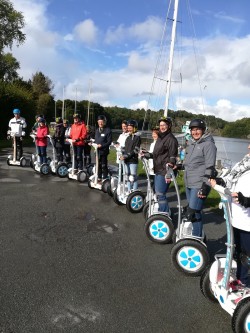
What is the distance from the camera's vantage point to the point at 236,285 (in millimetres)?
3434

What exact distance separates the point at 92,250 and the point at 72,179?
6032mm

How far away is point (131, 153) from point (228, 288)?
15.0 ft

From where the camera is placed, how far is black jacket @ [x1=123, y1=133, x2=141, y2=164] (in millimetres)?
7523

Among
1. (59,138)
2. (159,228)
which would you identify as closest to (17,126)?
(59,138)

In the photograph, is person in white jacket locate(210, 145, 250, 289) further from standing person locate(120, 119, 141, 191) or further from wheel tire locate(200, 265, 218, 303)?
standing person locate(120, 119, 141, 191)

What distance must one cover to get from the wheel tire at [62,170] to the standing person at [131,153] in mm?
4016

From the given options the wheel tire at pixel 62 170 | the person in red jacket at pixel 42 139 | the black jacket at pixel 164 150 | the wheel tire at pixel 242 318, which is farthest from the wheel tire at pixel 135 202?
the person in red jacket at pixel 42 139

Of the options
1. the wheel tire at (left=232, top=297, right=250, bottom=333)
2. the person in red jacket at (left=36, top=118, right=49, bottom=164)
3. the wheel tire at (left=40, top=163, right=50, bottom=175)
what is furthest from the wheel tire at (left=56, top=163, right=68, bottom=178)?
the wheel tire at (left=232, top=297, right=250, bottom=333)

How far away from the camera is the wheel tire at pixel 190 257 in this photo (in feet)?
14.0

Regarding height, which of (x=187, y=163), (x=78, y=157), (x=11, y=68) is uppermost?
(x=11, y=68)

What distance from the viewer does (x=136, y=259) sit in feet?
15.7

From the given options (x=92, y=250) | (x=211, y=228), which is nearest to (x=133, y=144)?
(x=211, y=228)

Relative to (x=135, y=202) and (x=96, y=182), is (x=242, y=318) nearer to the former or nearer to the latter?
(x=135, y=202)

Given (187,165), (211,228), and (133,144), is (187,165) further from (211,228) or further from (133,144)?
(133,144)
